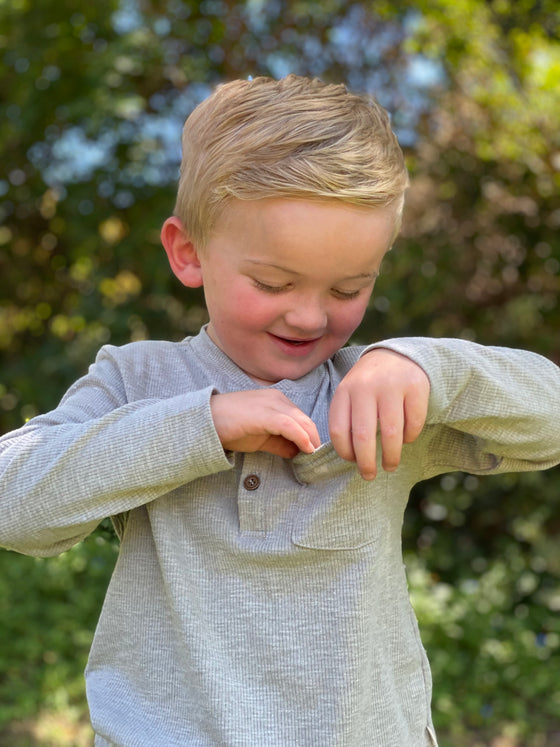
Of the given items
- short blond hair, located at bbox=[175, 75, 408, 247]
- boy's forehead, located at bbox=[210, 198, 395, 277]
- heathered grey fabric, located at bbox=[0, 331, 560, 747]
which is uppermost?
short blond hair, located at bbox=[175, 75, 408, 247]

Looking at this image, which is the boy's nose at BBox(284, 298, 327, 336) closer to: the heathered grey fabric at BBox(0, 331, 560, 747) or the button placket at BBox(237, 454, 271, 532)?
the heathered grey fabric at BBox(0, 331, 560, 747)

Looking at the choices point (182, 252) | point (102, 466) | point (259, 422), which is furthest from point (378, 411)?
point (182, 252)

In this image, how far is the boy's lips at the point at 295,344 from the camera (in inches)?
61.5

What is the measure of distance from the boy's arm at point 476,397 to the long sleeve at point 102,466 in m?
0.23

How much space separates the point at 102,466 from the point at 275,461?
30cm

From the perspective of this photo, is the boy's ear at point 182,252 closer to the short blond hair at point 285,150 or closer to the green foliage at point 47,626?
the short blond hair at point 285,150

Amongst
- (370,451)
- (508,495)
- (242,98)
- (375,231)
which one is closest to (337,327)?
(375,231)

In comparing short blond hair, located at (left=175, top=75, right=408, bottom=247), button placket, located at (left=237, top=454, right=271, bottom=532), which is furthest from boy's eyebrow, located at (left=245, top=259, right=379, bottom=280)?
button placket, located at (left=237, top=454, right=271, bottom=532)

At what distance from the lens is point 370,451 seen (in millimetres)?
1307

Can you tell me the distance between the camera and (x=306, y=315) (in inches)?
58.6

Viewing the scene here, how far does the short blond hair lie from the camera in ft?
4.72

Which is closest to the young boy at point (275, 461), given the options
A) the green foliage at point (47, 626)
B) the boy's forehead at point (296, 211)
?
the boy's forehead at point (296, 211)

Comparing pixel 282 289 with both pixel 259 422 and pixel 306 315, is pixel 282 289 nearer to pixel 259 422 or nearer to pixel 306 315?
pixel 306 315

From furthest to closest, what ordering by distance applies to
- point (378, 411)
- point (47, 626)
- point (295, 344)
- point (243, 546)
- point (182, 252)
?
point (47, 626) → point (182, 252) → point (295, 344) → point (243, 546) → point (378, 411)
